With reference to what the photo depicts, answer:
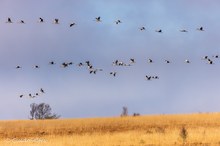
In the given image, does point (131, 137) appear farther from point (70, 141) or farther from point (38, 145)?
point (38, 145)

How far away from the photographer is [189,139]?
40.2 meters

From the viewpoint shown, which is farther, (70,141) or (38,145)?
(70,141)

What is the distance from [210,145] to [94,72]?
8.69 metres

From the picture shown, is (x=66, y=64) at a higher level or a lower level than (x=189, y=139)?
higher

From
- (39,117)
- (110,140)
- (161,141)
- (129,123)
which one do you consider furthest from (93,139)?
(39,117)

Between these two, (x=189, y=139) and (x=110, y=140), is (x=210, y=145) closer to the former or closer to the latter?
(x=189, y=139)

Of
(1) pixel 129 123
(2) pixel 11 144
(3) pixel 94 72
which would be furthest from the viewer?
(1) pixel 129 123

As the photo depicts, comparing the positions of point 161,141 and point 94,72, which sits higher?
point 94,72

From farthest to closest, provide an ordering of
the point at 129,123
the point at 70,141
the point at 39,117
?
the point at 39,117 < the point at 129,123 < the point at 70,141

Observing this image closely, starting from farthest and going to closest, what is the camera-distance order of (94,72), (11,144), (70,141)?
(70,141), (11,144), (94,72)

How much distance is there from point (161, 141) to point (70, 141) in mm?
→ 6463

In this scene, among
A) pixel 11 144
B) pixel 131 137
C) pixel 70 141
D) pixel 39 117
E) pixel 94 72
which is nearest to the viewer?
pixel 94 72

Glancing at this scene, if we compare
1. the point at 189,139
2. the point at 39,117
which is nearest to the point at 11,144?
the point at 189,139

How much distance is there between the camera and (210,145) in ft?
115
